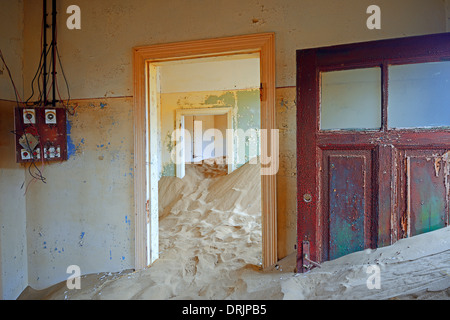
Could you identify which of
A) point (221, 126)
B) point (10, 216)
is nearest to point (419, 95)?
point (10, 216)

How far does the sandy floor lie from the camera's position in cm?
166

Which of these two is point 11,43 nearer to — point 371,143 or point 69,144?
point 69,144

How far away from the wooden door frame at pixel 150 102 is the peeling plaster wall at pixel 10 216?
1334 millimetres

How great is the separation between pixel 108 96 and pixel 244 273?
7.13 ft

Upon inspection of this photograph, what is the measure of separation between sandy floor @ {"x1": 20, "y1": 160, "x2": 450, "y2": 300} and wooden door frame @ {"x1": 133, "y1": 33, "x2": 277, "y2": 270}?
25 cm

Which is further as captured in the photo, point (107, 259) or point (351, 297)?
point (107, 259)

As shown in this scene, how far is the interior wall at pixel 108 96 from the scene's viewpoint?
8.02 feet

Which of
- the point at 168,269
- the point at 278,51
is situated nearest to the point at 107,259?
the point at 168,269

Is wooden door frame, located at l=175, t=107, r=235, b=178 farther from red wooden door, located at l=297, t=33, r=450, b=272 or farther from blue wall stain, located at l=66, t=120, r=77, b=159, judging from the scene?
red wooden door, located at l=297, t=33, r=450, b=272

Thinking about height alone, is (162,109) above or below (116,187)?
above

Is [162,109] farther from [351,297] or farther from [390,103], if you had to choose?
[351,297]

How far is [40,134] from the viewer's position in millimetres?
2811

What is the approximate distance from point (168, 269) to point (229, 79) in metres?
4.32

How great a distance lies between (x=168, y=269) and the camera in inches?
110
